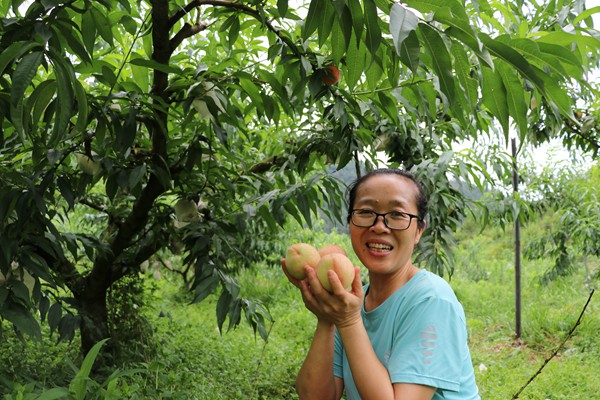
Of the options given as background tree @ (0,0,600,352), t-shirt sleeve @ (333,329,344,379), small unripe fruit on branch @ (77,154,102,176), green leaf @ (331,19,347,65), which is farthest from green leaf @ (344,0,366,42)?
small unripe fruit on branch @ (77,154,102,176)

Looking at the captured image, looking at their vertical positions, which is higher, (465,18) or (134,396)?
(465,18)

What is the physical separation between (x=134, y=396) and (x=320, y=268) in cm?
92

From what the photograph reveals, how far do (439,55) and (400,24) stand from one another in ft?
0.31

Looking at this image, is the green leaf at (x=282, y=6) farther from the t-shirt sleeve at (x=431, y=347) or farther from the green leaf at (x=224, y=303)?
the green leaf at (x=224, y=303)

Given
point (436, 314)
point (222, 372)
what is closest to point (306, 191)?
point (436, 314)

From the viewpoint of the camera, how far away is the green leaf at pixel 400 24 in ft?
2.05

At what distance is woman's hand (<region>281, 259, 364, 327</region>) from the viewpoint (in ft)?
2.98

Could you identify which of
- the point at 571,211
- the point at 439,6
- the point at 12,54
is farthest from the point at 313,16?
the point at 571,211

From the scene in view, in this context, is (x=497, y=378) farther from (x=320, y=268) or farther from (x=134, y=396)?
(x=320, y=268)

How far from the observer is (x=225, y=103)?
155 centimetres

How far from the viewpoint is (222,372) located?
3381mm

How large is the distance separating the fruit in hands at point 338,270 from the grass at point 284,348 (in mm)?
767

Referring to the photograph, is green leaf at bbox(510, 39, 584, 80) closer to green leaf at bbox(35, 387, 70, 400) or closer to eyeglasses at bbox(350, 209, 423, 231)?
eyeglasses at bbox(350, 209, 423, 231)

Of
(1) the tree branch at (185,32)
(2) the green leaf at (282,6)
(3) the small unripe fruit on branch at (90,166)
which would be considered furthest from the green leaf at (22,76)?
(3) the small unripe fruit on branch at (90,166)
